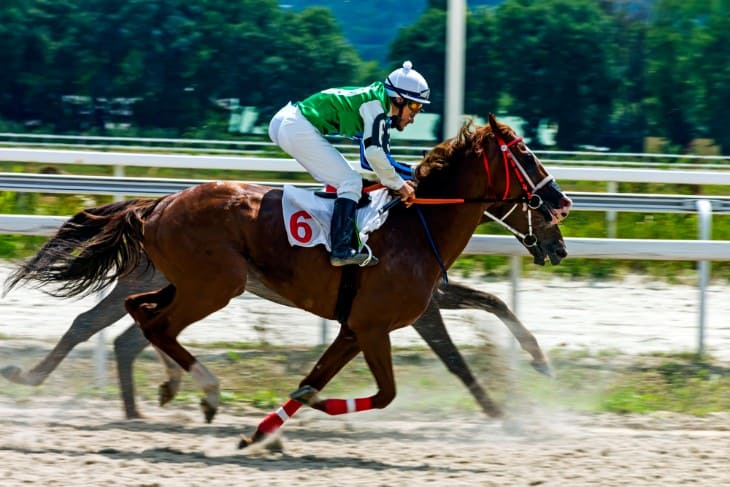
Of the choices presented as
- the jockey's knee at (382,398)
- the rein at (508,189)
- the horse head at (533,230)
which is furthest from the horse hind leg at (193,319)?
the horse head at (533,230)

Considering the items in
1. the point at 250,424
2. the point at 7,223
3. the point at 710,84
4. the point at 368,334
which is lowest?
the point at 250,424

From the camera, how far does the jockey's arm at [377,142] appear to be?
5332mm

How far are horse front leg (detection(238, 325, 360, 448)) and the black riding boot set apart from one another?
1.38ft

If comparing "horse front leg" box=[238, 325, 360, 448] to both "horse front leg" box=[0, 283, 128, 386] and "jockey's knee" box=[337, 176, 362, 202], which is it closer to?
"jockey's knee" box=[337, 176, 362, 202]

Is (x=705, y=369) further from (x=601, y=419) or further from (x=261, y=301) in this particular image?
(x=261, y=301)

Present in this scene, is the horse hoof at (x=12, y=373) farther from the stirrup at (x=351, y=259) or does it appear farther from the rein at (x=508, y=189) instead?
the rein at (x=508, y=189)

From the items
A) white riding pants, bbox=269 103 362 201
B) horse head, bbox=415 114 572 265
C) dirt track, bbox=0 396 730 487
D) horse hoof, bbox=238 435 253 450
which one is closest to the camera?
dirt track, bbox=0 396 730 487

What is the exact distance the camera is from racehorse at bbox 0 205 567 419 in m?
5.83

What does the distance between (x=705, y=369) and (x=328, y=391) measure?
2.37 meters

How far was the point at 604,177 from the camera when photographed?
1123cm

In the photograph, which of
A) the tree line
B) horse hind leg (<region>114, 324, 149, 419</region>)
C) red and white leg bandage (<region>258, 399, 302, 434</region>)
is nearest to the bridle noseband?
red and white leg bandage (<region>258, 399, 302, 434</region>)

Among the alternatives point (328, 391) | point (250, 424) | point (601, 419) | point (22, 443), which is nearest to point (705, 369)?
point (601, 419)

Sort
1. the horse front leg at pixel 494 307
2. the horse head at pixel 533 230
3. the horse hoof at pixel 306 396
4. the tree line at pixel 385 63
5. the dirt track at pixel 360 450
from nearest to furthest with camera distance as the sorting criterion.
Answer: the dirt track at pixel 360 450
the horse hoof at pixel 306 396
the horse head at pixel 533 230
the horse front leg at pixel 494 307
the tree line at pixel 385 63

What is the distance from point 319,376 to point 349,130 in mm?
1242
